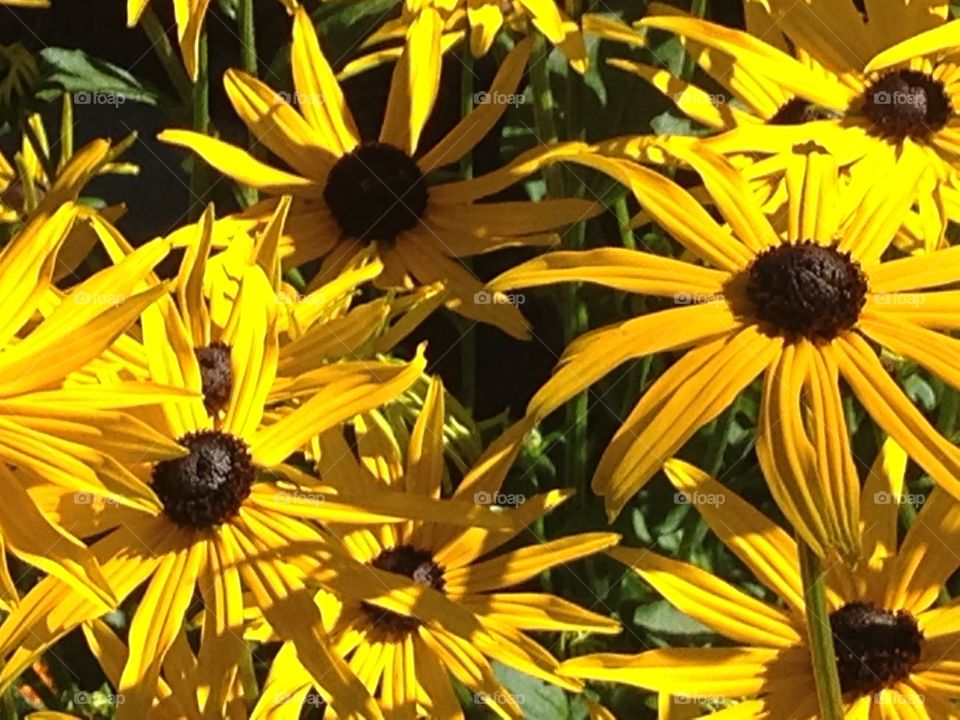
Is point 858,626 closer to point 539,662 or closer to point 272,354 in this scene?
point 539,662

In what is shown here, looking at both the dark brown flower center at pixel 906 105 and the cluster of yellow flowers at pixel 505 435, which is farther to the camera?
the dark brown flower center at pixel 906 105

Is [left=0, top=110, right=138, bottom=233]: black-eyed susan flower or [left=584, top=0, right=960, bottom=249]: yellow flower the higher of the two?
[left=584, top=0, right=960, bottom=249]: yellow flower

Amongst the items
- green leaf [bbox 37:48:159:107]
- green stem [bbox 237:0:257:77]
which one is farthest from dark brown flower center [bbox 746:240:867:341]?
green leaf [bbox 37:48:159:107]

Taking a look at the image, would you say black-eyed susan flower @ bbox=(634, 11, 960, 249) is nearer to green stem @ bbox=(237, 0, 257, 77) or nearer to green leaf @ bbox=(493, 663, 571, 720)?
green stem @ bbox=(237, 0, 257, 77)

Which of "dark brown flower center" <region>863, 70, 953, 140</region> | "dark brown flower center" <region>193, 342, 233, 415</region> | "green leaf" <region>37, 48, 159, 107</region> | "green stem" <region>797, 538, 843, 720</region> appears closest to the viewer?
"green stem" <region>797, 538, 843, 720</region>

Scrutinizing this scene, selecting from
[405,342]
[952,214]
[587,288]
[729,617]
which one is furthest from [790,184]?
[405,342]

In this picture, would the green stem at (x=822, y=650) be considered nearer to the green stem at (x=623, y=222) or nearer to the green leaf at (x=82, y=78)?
the green stem at (x=623, y=222)

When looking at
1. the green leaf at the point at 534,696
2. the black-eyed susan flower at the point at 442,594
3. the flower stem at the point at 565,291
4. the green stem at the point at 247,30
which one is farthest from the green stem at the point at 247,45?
the green leaf at the point at 534,696
